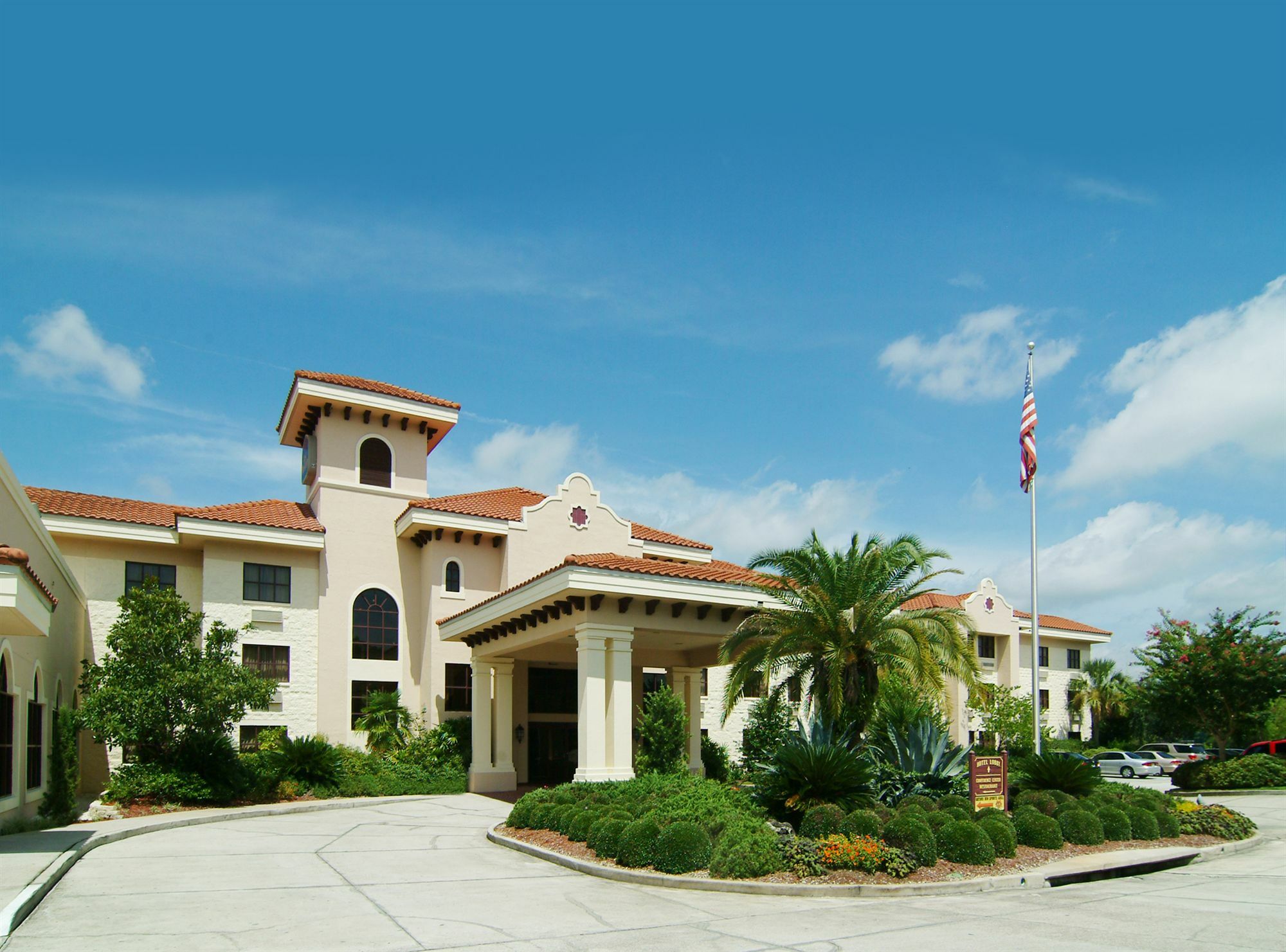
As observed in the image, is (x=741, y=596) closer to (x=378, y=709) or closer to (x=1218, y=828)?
(x=1218, y=828)

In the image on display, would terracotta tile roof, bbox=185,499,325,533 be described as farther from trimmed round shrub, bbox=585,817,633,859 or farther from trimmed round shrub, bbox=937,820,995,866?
trimmed round shrub, bbox=937,820,995,866

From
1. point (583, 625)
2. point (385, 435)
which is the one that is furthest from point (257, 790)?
point (385, 435)

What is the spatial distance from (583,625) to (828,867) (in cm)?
946

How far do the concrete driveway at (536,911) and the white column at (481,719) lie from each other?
38.6 feet

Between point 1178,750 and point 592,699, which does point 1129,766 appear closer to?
point 1178,750

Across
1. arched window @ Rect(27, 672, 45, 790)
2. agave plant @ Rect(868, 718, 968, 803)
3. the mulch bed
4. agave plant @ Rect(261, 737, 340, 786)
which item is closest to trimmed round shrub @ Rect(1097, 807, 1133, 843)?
the mulch bed

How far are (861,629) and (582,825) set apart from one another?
658cm

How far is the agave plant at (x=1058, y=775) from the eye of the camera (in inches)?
719

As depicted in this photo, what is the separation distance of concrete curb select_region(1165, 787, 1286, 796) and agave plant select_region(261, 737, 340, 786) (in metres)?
22.5

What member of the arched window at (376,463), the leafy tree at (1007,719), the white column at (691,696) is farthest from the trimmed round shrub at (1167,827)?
the arched window at (376,463)

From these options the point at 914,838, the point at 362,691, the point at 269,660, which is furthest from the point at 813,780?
the point at 269,660

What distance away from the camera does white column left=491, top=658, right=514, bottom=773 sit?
28.1m

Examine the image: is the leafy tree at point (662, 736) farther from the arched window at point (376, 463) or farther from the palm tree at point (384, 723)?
the arched window at point (376, 463)

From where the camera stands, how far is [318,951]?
30.2 feet
